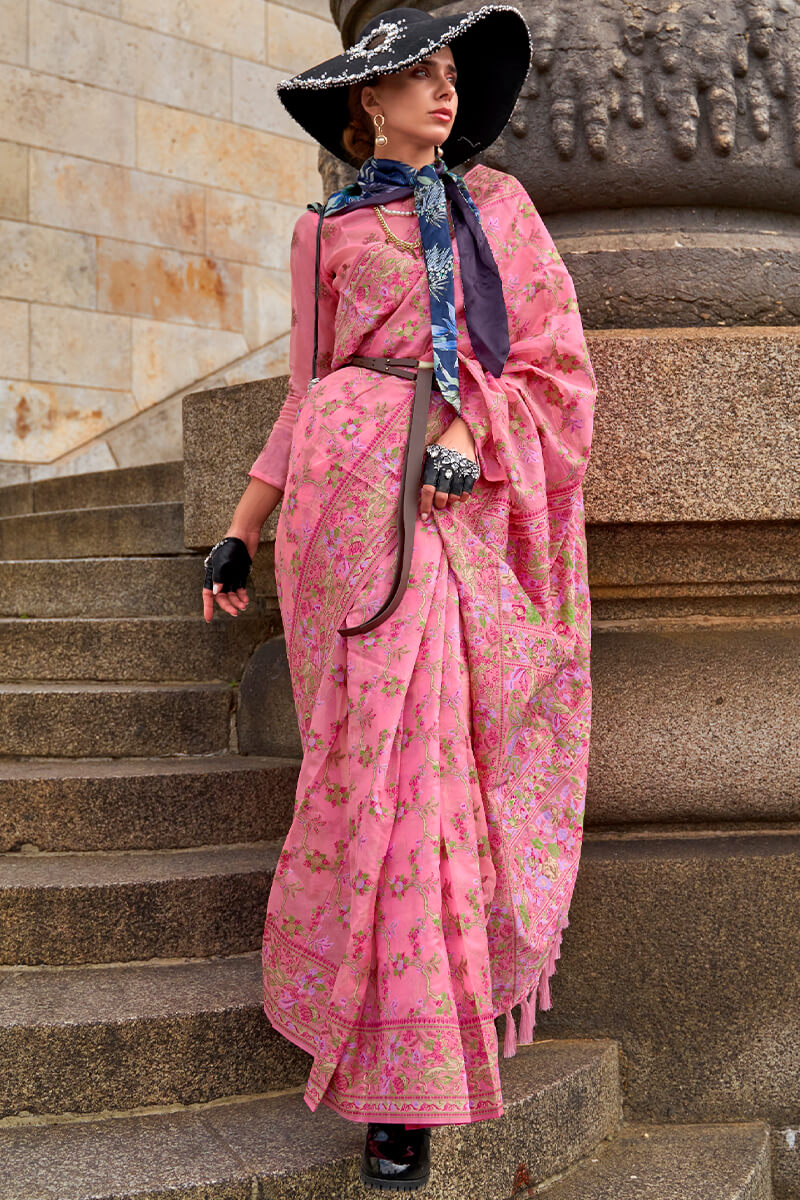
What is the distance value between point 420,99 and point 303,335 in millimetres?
517

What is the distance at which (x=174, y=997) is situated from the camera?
104 inches

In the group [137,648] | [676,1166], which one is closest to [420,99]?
[137,648]

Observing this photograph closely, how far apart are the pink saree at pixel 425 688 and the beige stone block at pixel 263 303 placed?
252 inches

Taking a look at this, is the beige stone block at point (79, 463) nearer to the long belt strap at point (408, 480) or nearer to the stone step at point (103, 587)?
the stone step at point (103, 587)

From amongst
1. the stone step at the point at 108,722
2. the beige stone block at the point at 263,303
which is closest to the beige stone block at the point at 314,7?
the beige stone block at the point at 263,303

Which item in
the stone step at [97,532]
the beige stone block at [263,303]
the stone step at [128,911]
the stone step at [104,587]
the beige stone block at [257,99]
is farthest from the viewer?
the beige stone block at [263,303]

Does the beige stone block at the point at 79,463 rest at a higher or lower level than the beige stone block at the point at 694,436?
higher

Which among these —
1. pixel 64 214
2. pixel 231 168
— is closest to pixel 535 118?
pixel 64 214

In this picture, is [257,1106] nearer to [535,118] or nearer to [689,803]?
[689,803]

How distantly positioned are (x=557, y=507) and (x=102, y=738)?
5.72 ft

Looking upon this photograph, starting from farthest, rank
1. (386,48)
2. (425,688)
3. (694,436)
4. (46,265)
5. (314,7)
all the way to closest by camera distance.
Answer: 1. (314,7)
2. (46,265)
3. (694,436)
4. (386,48)
5. (425,688)

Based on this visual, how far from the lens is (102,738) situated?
3.62 meters

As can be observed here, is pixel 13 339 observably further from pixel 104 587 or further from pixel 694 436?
pixel 694 436

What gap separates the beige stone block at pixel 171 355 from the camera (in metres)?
8.19
